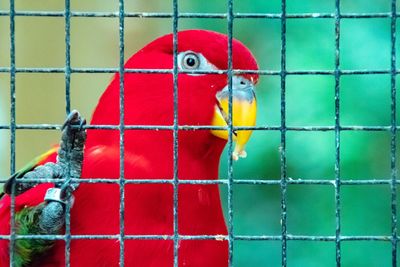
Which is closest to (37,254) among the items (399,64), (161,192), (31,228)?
(31,228)

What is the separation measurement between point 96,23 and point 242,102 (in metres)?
2.15

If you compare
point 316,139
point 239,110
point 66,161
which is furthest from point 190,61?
point 316,139

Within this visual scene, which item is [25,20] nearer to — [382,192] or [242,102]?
[382,192]

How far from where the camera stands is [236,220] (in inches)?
114

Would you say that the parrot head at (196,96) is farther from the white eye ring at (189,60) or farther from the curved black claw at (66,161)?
the curved black claw at (66,161)

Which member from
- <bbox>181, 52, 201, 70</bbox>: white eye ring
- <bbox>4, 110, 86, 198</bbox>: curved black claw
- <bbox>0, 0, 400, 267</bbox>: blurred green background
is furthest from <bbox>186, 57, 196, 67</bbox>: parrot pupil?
<bbox>0, 0, 400, 267</bbox>: blurred green background

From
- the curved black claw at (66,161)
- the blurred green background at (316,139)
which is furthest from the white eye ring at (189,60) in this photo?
the blurred green background at (316,139)

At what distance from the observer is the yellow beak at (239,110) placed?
1664 mm

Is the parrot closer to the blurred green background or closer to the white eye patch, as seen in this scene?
the white eye patch

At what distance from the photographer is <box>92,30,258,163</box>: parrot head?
1.66 metres

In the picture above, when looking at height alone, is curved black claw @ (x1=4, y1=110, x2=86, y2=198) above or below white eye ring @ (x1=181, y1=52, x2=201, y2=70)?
below

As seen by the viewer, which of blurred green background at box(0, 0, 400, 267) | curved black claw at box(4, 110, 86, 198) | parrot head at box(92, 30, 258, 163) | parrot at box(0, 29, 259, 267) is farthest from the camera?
blurred green background at box(0, 0, 400, 267)

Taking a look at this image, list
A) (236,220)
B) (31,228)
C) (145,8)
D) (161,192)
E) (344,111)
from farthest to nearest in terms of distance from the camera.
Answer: (145,8), (236,220), (344,111), (161,192), (31,228)

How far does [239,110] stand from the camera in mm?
1670
